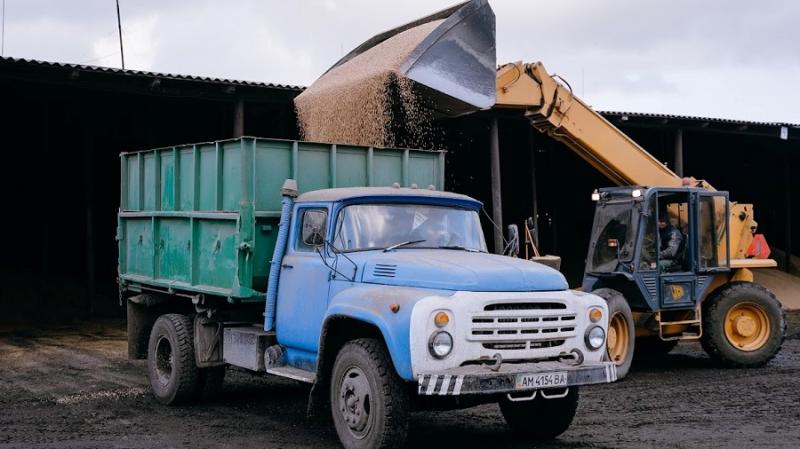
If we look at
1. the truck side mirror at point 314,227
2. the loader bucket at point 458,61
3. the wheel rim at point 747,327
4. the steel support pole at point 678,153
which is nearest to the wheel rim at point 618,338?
the wheel rim at point 747,327

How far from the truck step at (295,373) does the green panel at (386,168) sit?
2221mm

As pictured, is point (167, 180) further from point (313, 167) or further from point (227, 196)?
point (313, 167)

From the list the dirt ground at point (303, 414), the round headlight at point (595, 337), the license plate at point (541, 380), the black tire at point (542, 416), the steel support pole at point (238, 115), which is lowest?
the dirt ground at point (303, 414)

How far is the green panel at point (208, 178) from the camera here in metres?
9.11

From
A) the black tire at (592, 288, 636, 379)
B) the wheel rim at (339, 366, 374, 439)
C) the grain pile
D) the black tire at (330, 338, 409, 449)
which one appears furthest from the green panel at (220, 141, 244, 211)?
the black tire at (592, 288, 636, 379)

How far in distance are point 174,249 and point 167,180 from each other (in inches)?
32.0

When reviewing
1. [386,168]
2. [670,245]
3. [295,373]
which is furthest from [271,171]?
[670,245]

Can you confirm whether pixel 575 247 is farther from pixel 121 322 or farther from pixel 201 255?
pixel 201 255

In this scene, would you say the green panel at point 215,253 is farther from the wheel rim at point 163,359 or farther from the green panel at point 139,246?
the green panel at point 139,246

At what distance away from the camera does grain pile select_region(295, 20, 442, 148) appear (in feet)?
36.1

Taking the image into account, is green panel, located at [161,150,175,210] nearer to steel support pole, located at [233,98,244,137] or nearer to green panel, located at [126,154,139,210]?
green panel, located at [126,154,139,210]

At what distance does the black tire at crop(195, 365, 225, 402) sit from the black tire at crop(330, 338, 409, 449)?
2.79 metres

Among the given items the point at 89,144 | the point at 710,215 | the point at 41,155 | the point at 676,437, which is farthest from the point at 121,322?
the point at 676,437

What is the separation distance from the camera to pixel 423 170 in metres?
9.98
